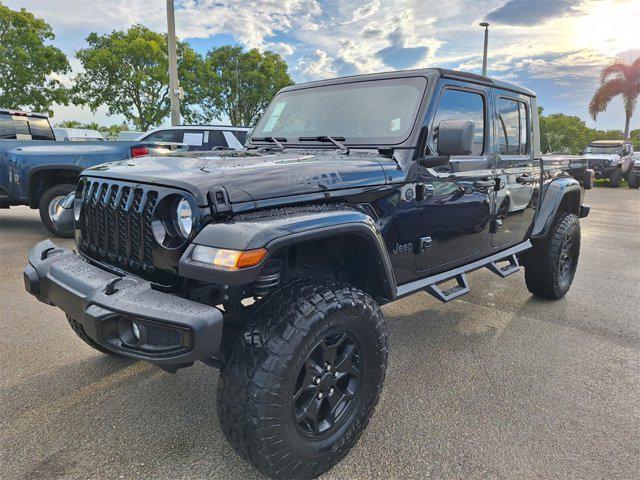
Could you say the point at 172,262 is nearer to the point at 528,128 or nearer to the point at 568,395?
the point at 568,395

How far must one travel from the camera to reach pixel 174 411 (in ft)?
8.34

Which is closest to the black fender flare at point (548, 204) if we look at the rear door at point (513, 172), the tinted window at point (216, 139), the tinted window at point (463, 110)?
the rear door at point (513, 172)

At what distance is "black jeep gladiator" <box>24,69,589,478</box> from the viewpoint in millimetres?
1803

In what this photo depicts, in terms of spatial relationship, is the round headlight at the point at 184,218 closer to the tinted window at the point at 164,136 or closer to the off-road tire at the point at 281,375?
the off-road tire at the point at 281,375

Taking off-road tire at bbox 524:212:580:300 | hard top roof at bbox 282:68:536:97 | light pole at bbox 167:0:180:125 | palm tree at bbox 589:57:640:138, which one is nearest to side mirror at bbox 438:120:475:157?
hard top roof at bbox 282:68:536:97

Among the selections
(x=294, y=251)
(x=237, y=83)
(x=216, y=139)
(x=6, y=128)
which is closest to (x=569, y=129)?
(x=237, y=83)

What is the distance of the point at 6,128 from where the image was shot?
7.54 metres

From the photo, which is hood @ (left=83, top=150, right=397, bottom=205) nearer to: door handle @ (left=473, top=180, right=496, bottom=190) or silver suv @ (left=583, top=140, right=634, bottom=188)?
door handle @ (left=473, top=180, right=496, bottom=190)

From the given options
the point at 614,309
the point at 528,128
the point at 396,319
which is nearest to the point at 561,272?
the point at 614,309

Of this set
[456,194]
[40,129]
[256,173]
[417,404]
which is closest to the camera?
[256,173]

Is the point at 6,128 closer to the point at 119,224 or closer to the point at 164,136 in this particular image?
the point at 164,136

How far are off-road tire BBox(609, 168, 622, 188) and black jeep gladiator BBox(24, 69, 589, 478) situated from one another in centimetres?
1888

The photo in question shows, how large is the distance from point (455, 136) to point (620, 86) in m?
29.4

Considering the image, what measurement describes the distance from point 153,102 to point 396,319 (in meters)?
23.7
